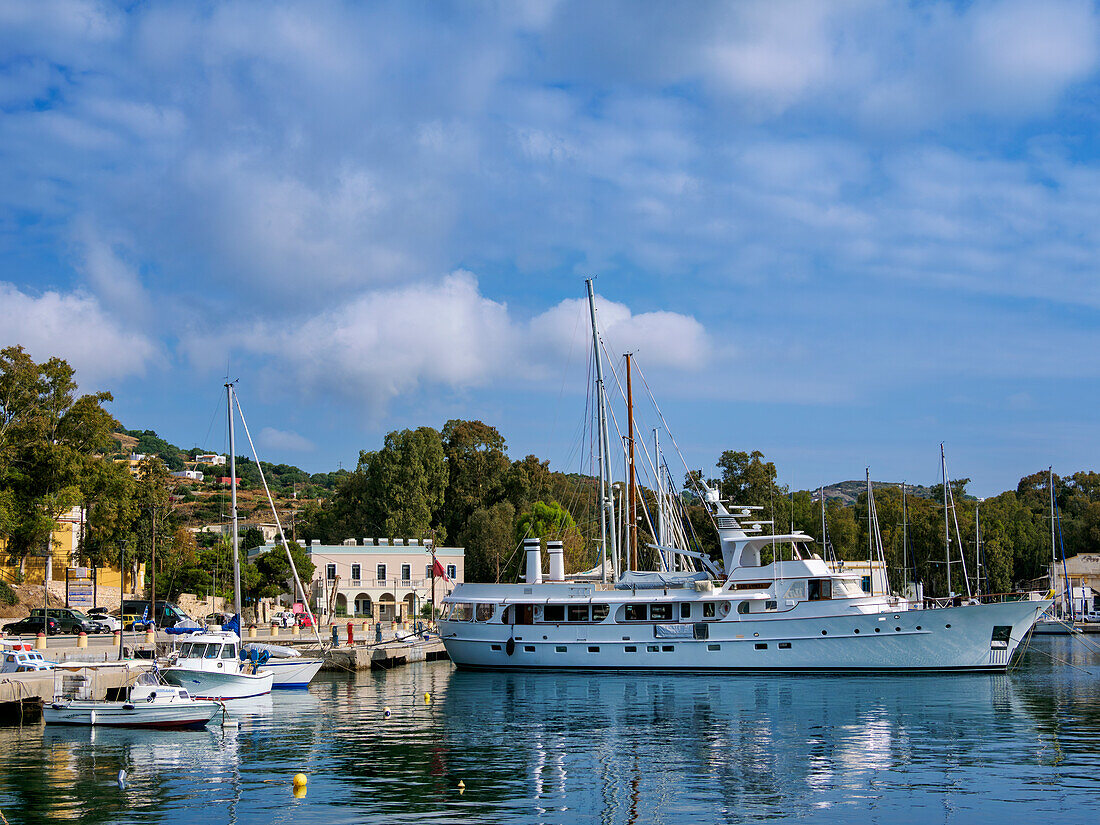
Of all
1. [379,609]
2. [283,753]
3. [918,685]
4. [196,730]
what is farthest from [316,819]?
[379,609]

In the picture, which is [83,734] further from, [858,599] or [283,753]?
[858,599]

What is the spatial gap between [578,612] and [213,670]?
1745 centimetres

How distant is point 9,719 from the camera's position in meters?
28.9

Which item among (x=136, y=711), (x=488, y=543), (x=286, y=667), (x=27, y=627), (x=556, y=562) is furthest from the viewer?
(x=488, y=543)

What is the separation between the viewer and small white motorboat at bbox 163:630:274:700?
31.8 m

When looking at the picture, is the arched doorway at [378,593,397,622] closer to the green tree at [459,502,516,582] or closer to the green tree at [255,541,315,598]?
the green tree at [255,541,315,598]

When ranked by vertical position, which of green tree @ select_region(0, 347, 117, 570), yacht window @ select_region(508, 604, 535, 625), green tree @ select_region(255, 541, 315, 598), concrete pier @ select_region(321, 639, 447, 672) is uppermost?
green tree @ select_region(0, 347, 117, 570)

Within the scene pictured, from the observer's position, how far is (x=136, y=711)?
90.5ft

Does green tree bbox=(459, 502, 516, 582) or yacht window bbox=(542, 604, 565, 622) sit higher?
green tree bbox=(459, 502, 516, 582)

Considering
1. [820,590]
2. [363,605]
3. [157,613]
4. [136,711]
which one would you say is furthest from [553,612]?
[363,605]

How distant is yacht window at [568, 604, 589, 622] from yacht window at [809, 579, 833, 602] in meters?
9.88

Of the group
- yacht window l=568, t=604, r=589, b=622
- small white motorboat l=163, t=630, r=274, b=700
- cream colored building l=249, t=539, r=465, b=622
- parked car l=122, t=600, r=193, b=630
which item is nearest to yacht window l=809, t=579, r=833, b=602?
yacht window l=568, t=604, r=589, b=622

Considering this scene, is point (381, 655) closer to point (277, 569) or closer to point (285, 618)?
point (285, 618)

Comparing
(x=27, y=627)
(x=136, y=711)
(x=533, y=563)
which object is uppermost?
(x=533, y=563)
